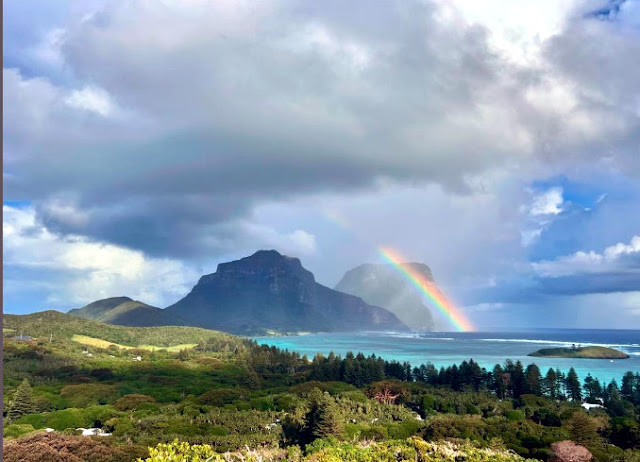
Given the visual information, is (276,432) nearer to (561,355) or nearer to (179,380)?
(179,380)

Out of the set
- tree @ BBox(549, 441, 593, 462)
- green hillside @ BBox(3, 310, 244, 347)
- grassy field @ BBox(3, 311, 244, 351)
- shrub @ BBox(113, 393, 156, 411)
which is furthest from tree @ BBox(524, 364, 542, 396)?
green hillside @ BBox(3, 310, 244, 347)

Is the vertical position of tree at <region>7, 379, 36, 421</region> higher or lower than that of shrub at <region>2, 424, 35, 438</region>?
lower

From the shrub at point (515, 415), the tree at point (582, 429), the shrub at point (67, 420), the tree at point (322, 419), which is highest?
the tree at point (322, 419)

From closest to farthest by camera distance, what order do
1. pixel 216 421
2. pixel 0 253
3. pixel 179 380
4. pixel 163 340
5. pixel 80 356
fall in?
pixel 0 253
pixel 216 421
pixel 179 380
pixel 80 356
pixel 163 340

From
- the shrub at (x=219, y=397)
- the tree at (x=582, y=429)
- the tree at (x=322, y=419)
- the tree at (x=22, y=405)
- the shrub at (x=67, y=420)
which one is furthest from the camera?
the shrub at (x=219, y=397)

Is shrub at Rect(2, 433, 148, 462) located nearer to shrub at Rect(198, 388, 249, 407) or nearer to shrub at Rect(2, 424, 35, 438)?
shrub at Rect(2, 424, 35, 438)

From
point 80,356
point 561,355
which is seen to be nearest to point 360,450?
point 80,356

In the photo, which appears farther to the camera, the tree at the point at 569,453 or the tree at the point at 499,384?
the tree at the point at 499,384

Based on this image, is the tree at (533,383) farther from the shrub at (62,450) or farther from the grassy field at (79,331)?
the grassy field at (79,331)

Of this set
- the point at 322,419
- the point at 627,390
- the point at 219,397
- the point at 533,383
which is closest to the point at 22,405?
the point at 219,397

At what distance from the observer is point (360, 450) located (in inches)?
1038

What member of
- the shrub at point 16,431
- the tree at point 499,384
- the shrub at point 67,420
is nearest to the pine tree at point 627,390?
the tree at point 499,384

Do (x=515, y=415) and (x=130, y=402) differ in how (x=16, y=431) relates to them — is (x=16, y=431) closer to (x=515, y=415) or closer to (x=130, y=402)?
(x=130, y=402)

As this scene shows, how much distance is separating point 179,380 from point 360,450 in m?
70.2
